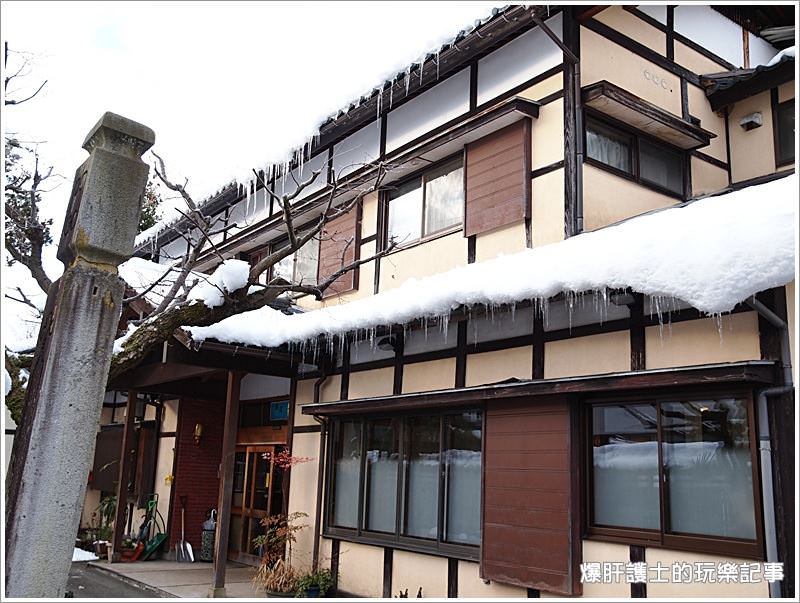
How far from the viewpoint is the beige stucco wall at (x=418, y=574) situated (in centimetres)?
676

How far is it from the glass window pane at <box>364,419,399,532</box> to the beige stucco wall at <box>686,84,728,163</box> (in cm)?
462

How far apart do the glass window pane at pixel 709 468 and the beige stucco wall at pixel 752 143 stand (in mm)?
3827

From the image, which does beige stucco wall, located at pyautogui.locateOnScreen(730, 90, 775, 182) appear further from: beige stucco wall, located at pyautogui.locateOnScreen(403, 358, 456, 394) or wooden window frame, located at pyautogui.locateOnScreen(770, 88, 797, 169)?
beige stucco wall, located at pyautogui.locateOnScreen(403, 358, 456, 394)

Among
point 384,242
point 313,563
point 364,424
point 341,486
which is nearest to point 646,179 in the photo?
point 384,242

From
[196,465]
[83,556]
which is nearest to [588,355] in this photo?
[196,465]

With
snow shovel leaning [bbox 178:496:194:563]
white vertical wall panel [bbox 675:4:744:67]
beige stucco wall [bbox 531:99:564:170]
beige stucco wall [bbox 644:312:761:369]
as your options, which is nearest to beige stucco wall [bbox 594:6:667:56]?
white vertical wall panel [bbox 675:4:744:67]

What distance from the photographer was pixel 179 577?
368 inches

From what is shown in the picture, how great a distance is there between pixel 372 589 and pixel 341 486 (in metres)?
1.25

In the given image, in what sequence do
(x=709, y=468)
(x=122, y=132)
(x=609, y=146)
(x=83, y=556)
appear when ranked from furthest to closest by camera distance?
(x=83, y=556) → (x=609, y=146) → (x=709, y=468) → (x=122, y=132)

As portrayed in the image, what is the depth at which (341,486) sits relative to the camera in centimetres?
830

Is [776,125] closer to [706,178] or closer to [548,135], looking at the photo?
[706,178]

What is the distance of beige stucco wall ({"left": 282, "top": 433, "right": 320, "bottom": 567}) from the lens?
8.48 metres

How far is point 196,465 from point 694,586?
8704 millimetres

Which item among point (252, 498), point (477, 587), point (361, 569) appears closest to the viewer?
point (477, 587)
